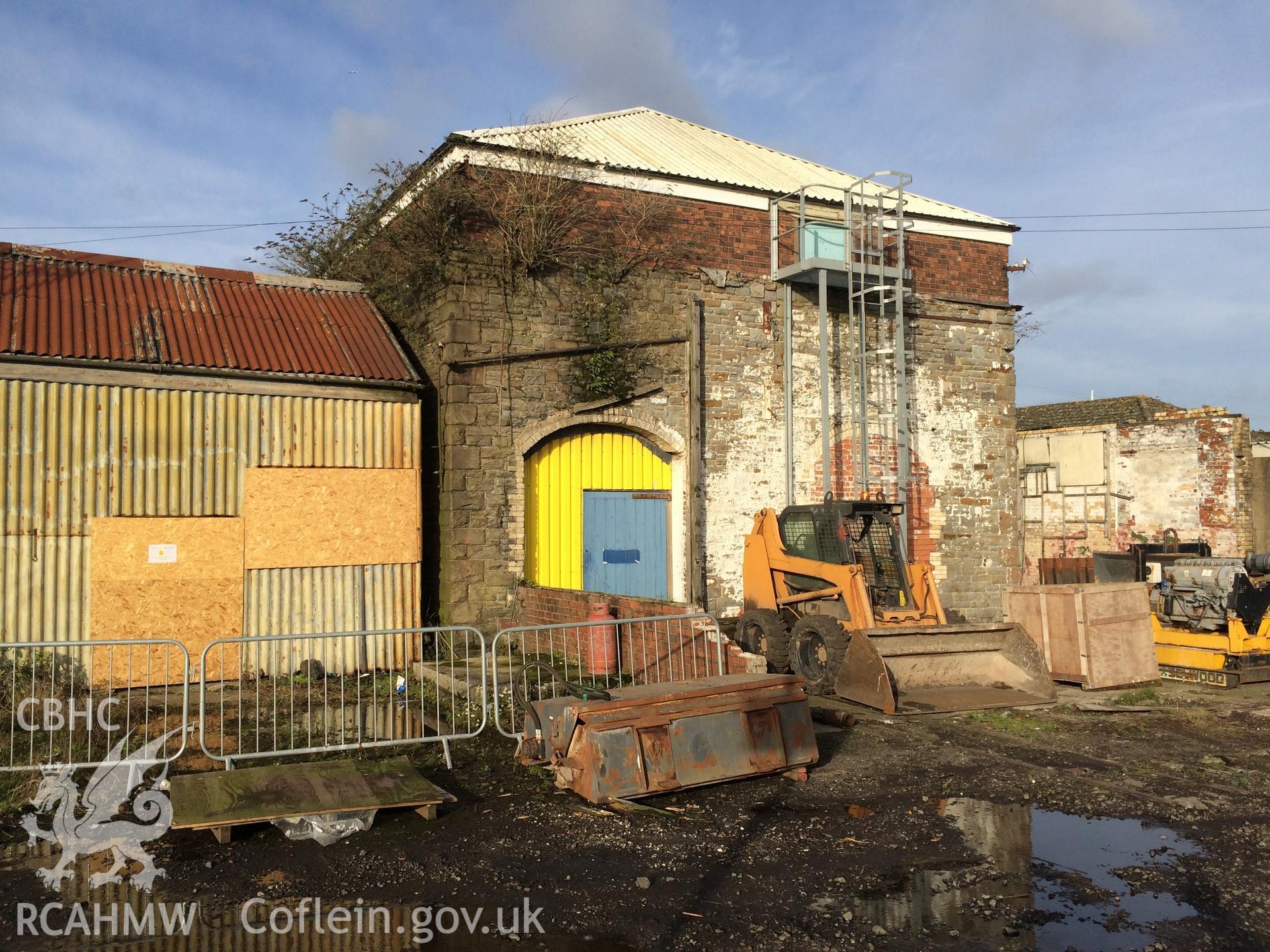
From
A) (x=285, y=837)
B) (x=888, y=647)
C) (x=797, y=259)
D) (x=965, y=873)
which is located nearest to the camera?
(x=965, y=873)

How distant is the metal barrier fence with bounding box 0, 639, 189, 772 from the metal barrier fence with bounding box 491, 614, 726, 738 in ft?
9.86

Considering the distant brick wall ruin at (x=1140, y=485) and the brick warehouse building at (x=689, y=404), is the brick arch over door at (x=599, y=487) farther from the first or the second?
the distant brick wall ruin at (x=1140, y=485)

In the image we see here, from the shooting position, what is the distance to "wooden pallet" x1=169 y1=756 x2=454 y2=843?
6.20 m

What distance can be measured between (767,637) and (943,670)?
217cm

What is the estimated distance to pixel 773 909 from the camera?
517 cm

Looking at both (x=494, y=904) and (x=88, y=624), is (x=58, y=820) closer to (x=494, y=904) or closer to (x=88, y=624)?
(x=494, y=904)

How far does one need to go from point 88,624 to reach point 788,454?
10.0 meters

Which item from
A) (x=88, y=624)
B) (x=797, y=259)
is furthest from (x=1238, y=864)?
(x=797, y=259)

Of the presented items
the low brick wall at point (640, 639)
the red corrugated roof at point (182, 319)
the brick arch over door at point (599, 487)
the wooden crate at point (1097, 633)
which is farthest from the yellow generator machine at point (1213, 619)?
the red corrugated roof at point (182, 319)

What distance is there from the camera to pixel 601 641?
36.7 ft

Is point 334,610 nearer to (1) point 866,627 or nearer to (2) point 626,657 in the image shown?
(2) point 626,657

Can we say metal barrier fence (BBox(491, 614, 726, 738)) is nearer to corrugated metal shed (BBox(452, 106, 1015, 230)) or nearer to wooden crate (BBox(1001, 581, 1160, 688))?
wooden crate (BBox(1001, 581, 1160, 688))

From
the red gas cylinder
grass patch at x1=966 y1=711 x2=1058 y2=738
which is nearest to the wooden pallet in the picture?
the red gas cylinder

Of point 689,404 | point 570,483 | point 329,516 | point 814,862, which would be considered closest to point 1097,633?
point 689,404
